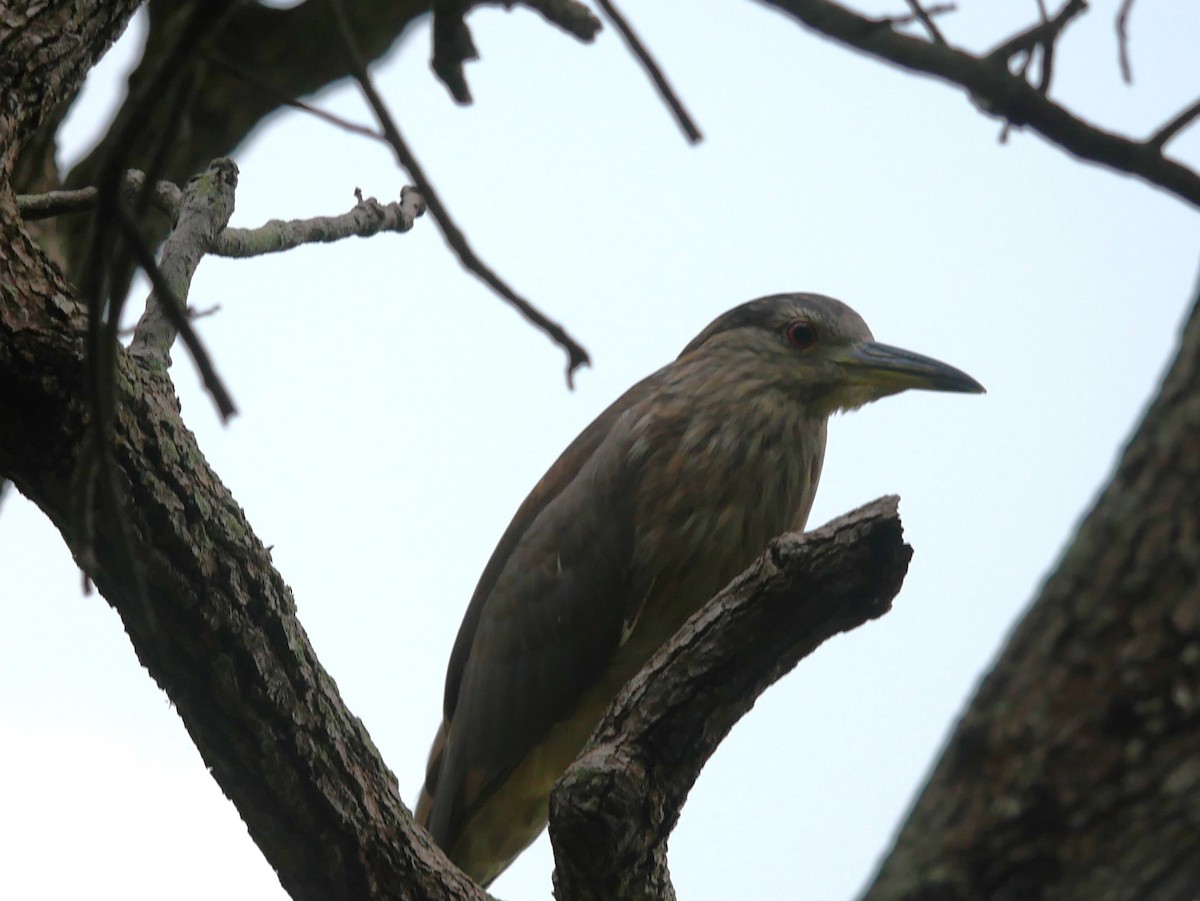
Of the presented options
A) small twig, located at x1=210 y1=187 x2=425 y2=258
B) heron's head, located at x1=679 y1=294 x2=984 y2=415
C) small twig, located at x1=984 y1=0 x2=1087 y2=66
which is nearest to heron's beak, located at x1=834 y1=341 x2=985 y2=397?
heron's head, located at x1=679 y1=294 x2=984 y2=415

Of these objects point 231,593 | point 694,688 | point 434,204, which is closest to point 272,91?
point 434,204

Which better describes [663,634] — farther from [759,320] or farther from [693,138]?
[693,138]

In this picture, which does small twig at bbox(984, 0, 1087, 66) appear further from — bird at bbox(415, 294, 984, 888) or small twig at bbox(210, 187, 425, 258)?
bird at bbox(415, 294, 984, 888)

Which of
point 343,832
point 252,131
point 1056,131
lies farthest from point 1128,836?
point 252,131

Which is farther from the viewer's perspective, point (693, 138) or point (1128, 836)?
point (693, 138)

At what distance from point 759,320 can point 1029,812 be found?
13.1 feet

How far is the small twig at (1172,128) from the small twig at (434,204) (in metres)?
0.73

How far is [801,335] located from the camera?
511 cm

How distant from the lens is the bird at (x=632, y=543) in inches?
182

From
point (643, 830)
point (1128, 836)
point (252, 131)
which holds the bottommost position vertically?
point (1128, 836)

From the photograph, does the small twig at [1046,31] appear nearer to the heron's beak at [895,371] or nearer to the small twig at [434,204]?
the small twig at [434,204]

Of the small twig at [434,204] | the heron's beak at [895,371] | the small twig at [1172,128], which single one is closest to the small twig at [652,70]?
the small twig at [434,204]

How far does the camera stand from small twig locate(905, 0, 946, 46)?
1.78 m

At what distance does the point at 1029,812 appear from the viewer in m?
1.32
